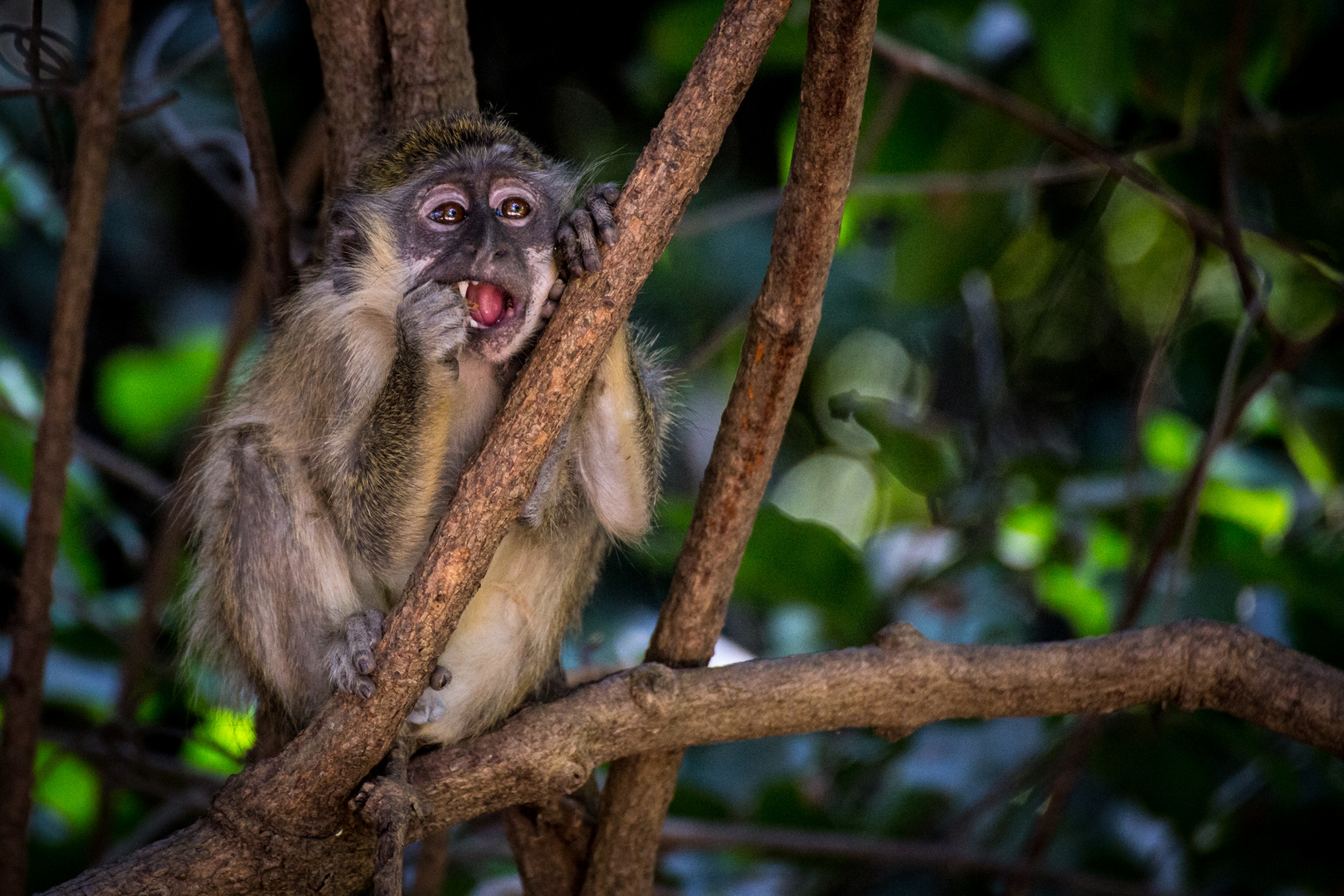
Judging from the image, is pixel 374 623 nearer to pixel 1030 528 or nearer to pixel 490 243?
pixel 490 243

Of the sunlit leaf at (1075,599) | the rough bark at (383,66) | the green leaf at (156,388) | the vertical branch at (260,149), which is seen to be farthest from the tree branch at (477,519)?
the green leaf at (156,388)

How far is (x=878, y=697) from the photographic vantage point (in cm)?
245

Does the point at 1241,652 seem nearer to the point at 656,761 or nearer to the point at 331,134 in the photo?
the point at 656,761

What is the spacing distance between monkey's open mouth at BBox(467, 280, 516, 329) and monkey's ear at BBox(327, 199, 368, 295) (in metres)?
0.36

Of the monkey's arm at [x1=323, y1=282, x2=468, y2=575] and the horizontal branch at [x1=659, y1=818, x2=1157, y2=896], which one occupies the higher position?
the monkey's arm at [x1=323, y1=282, x2=468, y2=575]

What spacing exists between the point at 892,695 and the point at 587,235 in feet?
3.69

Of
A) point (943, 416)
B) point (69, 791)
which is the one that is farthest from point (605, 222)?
point (69, 791)

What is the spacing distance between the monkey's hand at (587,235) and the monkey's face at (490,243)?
0.27m

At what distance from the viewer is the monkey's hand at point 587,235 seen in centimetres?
209

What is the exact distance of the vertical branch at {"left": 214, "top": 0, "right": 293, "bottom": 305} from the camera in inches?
111

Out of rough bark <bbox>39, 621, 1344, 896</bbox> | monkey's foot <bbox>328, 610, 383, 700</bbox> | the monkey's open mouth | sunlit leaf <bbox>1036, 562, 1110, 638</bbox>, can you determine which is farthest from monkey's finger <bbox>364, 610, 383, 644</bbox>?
sunlit leaf <bbox>1036, 562, 1110, 638</bbox>

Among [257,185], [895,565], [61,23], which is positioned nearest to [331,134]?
[257,185]

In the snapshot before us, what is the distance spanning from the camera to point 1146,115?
169 inches

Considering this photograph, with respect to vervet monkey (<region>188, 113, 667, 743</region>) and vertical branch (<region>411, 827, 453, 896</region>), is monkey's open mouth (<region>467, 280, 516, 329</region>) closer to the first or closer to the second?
vervet monkey (<region>188, 113, 667, 743</region>)
